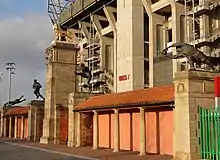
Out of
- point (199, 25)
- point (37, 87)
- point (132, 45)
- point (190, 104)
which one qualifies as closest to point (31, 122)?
point (37, 87)

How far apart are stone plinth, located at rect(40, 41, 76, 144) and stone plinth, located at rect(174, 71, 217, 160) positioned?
21286 mm

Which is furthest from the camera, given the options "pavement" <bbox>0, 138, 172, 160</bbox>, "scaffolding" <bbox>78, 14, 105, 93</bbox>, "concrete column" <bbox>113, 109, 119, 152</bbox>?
"scaffolding" <bbox>78, 14, 105, 93</bbox>

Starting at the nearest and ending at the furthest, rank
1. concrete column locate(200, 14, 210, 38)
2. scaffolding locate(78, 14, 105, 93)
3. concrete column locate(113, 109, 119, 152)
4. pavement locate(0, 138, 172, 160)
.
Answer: pavement locate(0, 138, 172, 160) < concrete column locate(113, 109, 119, 152) < concrete column locate(200, 14, 210, 38) < scaffolding locate(78, 14, 105, 93)

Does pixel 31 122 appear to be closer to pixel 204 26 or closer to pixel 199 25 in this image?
pixel 199 25

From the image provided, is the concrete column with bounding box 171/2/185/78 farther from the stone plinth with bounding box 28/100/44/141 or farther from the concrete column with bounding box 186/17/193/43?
the stone plinth with bounding box 28/100/44/141

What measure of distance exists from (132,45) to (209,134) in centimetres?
2882

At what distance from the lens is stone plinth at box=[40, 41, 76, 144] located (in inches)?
1503

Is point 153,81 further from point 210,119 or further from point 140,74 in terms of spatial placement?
point 210,119

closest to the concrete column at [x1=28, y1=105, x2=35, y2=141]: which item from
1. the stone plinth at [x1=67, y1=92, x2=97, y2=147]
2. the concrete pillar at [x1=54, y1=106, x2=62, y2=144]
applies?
the concrete pillar at [x1=54, y1=106, x2=62, y2=144]

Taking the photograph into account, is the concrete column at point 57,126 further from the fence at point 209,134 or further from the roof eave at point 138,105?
the fence at point 209,134

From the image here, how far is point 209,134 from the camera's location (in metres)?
17.5

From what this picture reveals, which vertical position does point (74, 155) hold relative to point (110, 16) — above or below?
below

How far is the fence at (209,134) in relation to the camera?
56.3 ft

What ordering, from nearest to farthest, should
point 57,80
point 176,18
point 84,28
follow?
point 57,80 < point 176,18 < point 84,28
